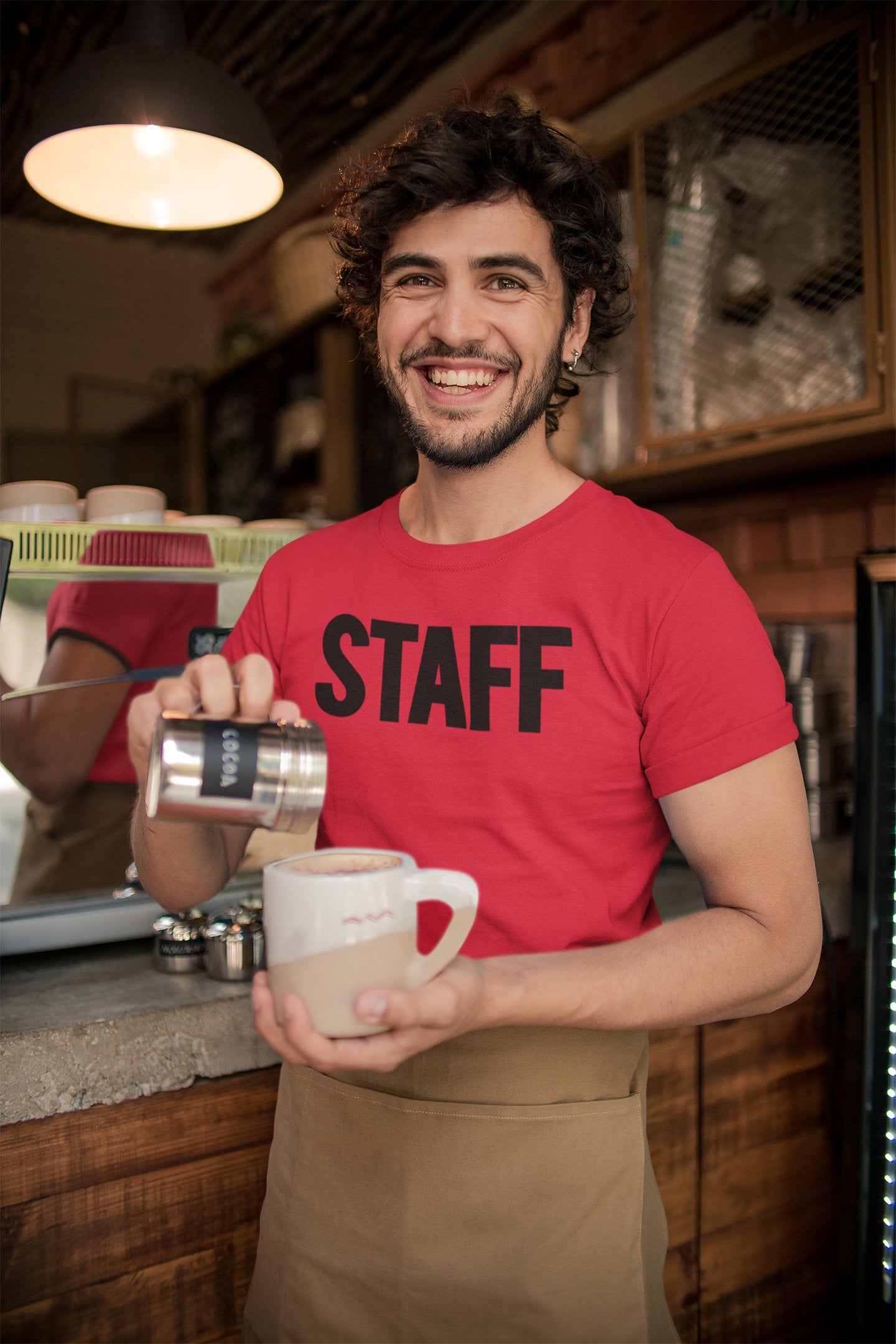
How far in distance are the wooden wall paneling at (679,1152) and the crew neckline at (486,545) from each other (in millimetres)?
708

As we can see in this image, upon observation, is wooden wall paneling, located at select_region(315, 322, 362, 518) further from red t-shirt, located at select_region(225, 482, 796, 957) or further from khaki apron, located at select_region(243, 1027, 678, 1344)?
khaki apron, located at select_region(243, 1027, 678, 1344)

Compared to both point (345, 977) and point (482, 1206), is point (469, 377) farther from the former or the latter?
point (482, 1206)

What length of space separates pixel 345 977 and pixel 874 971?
2.98ft

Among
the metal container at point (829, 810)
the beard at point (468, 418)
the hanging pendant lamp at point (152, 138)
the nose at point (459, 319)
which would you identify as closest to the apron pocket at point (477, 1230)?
the beard at point (468, 418)

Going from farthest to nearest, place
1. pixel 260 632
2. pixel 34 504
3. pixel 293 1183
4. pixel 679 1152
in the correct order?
pixel 679 1152, pixel 34 504, pixel 260 632, pixel 293 1183

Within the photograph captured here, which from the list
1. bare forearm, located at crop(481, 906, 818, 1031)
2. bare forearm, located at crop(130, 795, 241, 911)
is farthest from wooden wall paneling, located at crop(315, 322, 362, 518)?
bare forearm, located at crop(481, 906, 818, 1031)

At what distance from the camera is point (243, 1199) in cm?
110

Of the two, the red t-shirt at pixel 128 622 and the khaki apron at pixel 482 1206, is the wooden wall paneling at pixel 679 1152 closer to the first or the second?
the khaki apron at pixel 482 1206

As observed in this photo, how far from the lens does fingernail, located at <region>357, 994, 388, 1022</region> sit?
646 millimetres

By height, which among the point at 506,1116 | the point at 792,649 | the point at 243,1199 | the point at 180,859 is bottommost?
the point at 243,1199

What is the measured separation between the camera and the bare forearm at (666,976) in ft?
2.51

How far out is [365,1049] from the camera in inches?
26.0

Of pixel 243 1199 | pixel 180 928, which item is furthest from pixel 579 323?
pixel 243 1199

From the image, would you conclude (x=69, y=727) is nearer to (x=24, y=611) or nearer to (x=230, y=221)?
(x=24, y=611)
